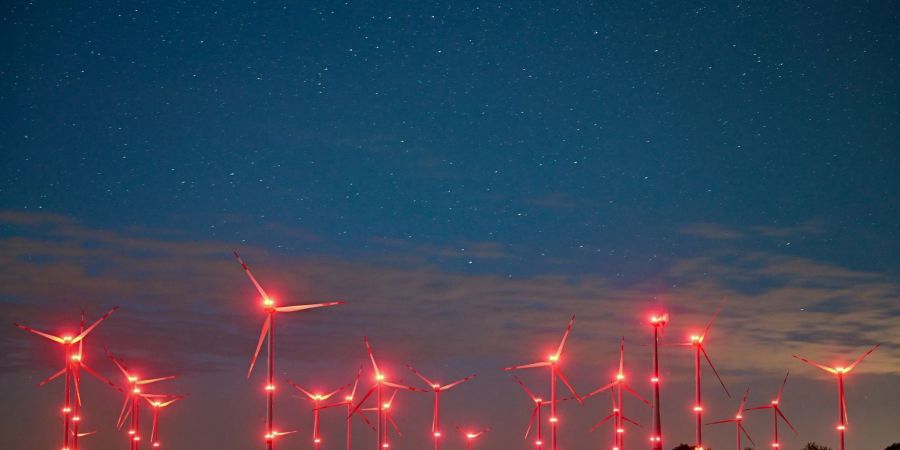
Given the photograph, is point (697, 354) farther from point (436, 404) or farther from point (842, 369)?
point (436, 404)

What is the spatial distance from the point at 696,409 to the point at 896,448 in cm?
5335

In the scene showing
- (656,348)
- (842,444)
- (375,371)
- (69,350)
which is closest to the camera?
(656,348)

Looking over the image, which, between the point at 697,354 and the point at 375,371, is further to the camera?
the point at 375,371

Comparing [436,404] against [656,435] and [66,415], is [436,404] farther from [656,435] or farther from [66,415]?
[656,435]

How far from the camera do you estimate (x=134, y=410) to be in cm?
17162

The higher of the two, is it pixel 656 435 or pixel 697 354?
pixel 697 354

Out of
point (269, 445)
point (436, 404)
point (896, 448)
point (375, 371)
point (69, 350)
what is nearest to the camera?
point (269, 445)

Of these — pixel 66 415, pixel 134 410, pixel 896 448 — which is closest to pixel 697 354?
pixel 896 448

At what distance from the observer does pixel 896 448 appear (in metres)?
143

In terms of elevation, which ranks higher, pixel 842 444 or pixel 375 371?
pixel 375 371

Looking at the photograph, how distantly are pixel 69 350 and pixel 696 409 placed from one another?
2617 inches

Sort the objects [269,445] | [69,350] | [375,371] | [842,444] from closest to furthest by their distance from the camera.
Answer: [269,445], [69,350], [842,444], [375,371]

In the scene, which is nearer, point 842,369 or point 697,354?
point 697,354

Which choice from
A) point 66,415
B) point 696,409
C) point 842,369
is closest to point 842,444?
point 842,369
